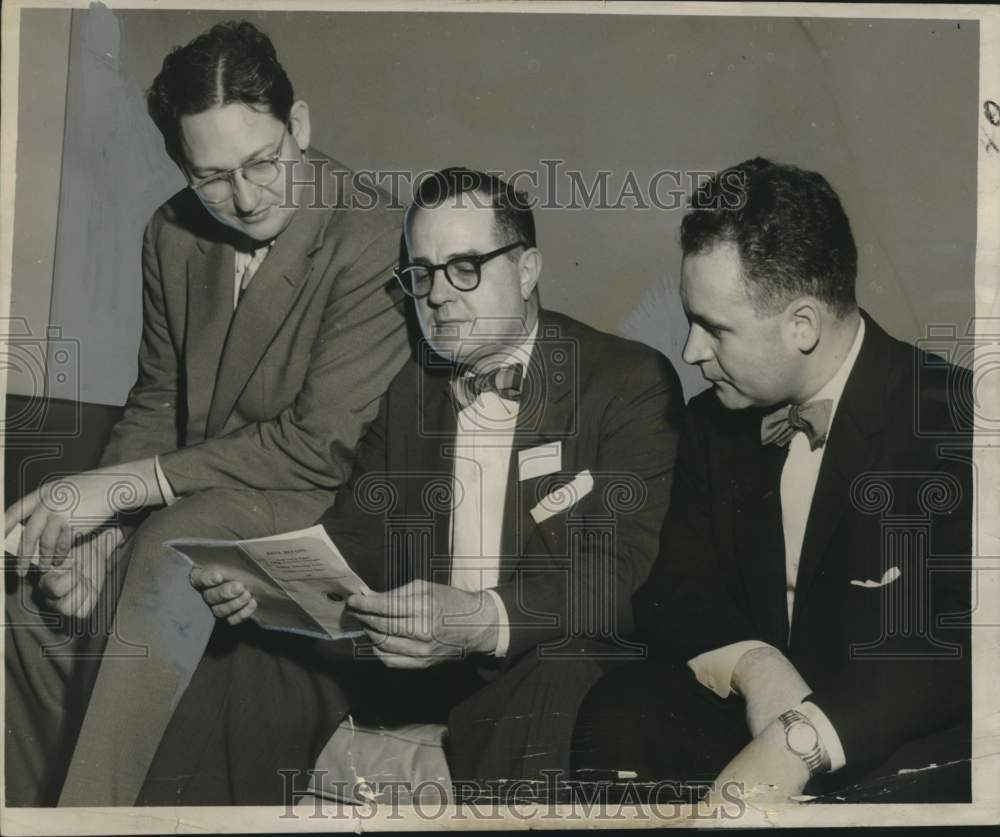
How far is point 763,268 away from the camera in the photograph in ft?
10.5

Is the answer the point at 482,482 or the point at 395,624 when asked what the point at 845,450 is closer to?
the point at 482,482

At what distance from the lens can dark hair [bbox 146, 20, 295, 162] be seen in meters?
3.28

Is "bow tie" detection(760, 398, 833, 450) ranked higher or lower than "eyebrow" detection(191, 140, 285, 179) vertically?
lower

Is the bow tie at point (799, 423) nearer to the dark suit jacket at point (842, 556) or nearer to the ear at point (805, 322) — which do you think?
the dark suit jacket at point (842, 556)

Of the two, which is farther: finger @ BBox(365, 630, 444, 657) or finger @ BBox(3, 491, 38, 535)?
finger @ BBox(3, 491, 38, 535)

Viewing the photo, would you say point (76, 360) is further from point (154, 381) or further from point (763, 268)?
point (763, 268)

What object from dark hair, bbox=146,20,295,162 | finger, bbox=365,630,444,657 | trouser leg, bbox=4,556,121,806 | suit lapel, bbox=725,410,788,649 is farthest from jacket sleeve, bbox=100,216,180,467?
suit lapel, bbox=725,410,788,649

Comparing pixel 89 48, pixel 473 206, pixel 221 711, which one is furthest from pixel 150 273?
pixel 221 711

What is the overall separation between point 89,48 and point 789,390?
2071mm

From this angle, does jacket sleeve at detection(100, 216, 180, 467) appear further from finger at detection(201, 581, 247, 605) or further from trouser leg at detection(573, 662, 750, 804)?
trouser leg at detection(573, 662, 750, 804)

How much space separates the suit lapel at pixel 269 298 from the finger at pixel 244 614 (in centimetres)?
51

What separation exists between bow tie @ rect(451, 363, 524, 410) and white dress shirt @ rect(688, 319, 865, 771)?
738mm

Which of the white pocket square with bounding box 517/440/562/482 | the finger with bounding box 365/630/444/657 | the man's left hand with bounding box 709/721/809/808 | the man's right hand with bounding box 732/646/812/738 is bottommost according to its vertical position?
the man's left hand with bounding box 709/721/809/808

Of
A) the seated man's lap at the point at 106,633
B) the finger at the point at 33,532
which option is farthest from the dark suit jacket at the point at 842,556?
the finger at the point at 33,532
